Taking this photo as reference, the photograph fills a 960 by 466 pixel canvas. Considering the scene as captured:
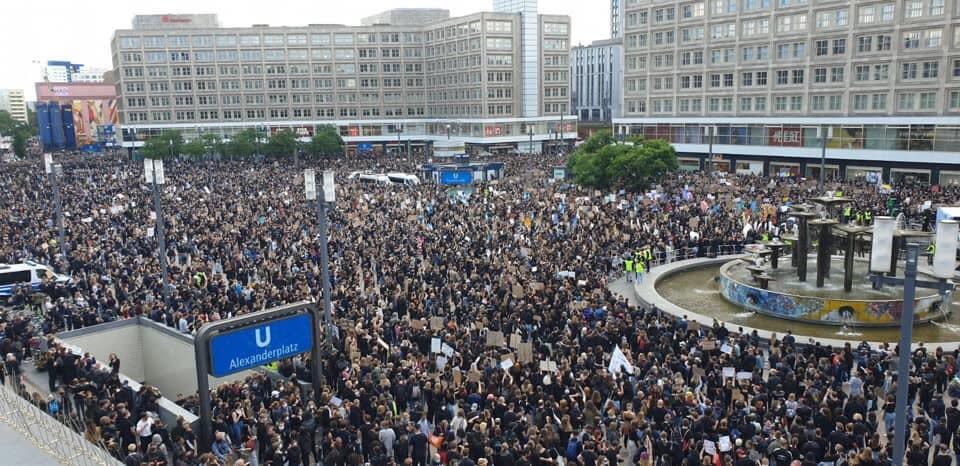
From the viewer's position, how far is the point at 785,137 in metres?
67.7

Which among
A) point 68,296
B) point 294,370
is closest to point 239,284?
point 68,296

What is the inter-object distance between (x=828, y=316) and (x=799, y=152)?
47.5 meters

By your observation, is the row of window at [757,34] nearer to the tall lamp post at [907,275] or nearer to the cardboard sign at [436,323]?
the cardboard sign at [436,323]

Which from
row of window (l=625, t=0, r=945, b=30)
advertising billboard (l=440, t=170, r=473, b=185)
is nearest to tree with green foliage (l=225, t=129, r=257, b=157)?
row of window (l=625, t=0, r=945, b=30)

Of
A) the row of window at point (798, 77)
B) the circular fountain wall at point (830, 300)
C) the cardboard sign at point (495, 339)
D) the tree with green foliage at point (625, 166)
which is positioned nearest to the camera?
the cardboard sign at point (495, 339)

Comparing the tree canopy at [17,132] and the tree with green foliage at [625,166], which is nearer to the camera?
the tree with green foliage at [625,166]

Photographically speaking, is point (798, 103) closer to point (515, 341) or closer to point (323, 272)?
point (515, 341)

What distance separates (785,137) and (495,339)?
2216 inches

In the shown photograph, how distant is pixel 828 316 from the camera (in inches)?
910

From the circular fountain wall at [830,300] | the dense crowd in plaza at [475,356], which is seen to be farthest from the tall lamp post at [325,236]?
the circular fountain wall at [830,300]

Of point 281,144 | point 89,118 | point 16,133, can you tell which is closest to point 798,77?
point 281,144

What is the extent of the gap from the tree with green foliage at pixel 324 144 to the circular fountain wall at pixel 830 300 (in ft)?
250

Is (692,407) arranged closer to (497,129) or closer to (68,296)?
(68,296)

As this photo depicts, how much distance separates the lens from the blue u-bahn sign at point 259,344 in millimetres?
14664
